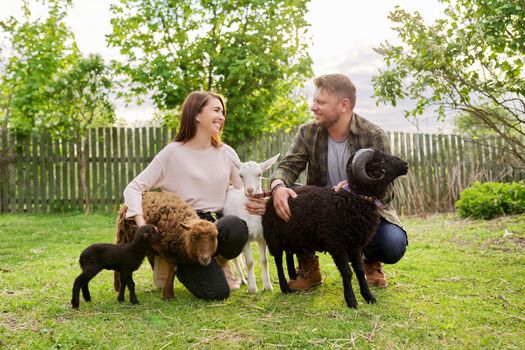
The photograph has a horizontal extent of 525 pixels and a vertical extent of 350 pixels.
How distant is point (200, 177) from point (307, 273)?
153cm

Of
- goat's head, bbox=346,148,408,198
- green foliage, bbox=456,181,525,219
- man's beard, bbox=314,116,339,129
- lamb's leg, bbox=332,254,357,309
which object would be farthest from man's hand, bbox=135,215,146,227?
green foliage, bbox=456,181,525,219

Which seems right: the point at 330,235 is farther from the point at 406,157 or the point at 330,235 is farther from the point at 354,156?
the point at 406,157

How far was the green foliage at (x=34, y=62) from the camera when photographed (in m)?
13.9

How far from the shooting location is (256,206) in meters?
4.95

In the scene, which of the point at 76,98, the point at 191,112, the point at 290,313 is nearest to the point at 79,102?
the point at 76,98

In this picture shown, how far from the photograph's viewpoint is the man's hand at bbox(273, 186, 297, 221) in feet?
14.8

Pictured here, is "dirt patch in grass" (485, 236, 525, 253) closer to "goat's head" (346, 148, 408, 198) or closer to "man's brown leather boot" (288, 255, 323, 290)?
"man's brown leather boot" (288, 255, 323, 290)

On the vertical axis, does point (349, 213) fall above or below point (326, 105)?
below

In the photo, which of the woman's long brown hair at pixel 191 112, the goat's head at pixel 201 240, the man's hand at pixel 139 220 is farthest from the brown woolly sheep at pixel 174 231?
the woman's long brown hair at pixel 191 112

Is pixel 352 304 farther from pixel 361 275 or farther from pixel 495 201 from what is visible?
pixel 495 201

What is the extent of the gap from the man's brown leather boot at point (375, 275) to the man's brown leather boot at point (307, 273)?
53cm

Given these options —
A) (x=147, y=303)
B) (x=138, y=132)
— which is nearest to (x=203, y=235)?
(x=147, y=303)

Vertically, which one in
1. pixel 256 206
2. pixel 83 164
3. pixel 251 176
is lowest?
pixel 256 206

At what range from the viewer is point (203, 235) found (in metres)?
4.24
